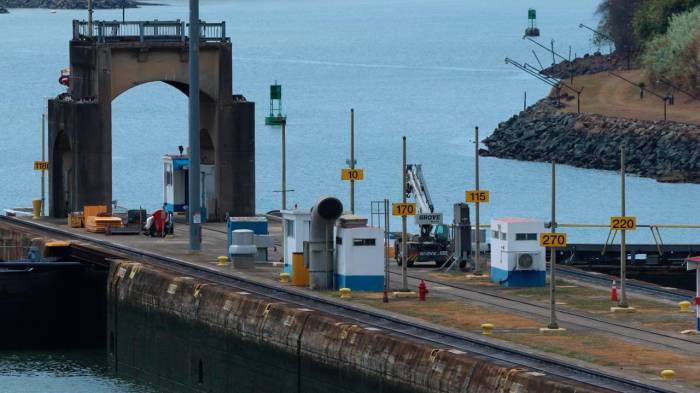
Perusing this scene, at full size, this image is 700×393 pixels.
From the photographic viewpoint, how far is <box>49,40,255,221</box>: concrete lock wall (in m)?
82.3

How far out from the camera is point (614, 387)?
46625 mm

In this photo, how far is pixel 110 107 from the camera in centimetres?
8306

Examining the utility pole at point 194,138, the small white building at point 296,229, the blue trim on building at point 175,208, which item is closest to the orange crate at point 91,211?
the blue trim on building at point 175,208

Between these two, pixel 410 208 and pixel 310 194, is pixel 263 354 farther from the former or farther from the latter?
pixel 310 194

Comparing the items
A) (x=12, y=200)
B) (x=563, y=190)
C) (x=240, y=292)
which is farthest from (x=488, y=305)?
(x=563, y=190)

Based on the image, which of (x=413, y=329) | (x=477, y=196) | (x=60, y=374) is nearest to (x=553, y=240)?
(x=413, y=329)

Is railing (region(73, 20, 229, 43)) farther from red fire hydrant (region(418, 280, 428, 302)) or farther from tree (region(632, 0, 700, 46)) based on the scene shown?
tree (region(632, 0, 700, 46))

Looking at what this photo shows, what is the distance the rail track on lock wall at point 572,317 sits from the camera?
53281mm

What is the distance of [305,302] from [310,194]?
79.5 metres

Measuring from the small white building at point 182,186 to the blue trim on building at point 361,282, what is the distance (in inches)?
888

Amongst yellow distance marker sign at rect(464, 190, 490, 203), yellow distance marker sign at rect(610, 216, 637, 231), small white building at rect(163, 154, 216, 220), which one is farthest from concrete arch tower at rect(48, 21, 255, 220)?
yellow distance marker sign at rect(610, 216, 637, 231)

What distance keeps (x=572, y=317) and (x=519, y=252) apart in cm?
650

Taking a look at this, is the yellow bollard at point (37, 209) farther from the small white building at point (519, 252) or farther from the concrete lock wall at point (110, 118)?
the small white building at point (519, 252)

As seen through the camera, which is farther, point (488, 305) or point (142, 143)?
point (142, 143)
